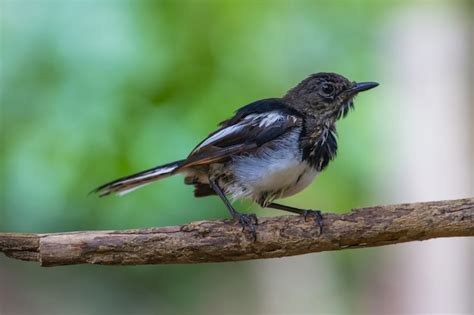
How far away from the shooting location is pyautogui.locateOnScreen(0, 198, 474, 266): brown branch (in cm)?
405

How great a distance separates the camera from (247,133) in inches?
195

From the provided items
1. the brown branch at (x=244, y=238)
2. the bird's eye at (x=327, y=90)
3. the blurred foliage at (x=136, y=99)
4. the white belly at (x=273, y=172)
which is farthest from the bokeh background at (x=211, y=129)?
the brown branch at (x=244, y=238)

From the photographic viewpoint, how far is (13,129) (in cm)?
629

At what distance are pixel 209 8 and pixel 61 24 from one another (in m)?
1.46

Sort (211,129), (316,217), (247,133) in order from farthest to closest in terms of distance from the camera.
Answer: (211,129) < (247,133) < (316,217)

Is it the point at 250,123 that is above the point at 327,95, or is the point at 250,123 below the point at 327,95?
below

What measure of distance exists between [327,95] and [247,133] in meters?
0.83

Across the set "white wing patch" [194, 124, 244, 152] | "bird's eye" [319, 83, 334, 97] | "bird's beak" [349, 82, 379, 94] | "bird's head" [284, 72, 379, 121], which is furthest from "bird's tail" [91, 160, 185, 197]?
"bird's beak" [349, 82, 379, 94]

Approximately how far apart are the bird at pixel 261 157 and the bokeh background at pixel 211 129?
1060mm

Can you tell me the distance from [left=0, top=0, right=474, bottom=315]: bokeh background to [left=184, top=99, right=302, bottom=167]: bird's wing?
4.19 feet

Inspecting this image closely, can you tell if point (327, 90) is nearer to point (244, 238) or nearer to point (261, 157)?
point (261, 157)

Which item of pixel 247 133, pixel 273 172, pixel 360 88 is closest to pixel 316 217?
pixel 273 172

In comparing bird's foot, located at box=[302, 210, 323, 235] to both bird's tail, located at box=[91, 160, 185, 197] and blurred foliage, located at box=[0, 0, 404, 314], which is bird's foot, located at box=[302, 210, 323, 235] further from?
blurred foliage, located at box=[0, 0, 404, 314]

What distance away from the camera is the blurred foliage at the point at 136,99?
20.3ft
